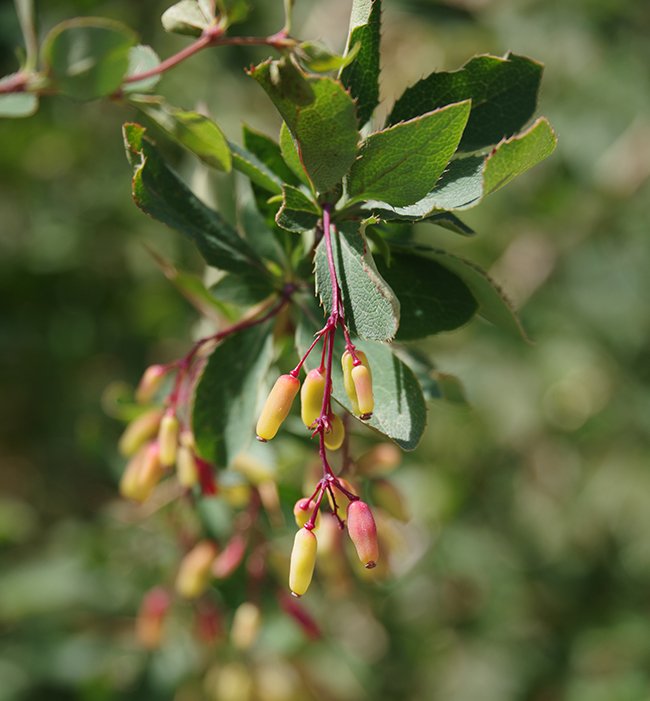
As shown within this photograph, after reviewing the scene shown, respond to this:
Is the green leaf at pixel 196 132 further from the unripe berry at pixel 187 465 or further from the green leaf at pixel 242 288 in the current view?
the unripe berry at pixel 187 465

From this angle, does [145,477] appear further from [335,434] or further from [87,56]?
[87,56]

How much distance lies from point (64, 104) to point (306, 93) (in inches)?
70.8

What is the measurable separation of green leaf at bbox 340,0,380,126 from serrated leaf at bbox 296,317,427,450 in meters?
0.22

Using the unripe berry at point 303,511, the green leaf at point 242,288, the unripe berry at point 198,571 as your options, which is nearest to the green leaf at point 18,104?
the green leaf at point 242,288

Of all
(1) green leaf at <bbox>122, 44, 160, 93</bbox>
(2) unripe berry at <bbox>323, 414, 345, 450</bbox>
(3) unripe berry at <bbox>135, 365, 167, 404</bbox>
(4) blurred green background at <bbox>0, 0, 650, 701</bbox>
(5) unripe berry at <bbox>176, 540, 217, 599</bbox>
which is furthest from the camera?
(4) blurred green background at <bbox>0, 0, 650, 701</bbox>

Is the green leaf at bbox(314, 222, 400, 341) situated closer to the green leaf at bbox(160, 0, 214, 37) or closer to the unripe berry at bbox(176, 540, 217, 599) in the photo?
the green leaf at bbox(160, 0, 214, 37)

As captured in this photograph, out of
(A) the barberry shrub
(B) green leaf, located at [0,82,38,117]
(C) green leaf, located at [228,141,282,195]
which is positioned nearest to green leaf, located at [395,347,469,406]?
(A) the barberry shrub

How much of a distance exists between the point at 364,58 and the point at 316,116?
4.9 inches

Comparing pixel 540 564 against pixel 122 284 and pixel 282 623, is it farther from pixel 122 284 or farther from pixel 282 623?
pixel 122 284

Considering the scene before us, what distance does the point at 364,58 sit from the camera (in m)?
0.76

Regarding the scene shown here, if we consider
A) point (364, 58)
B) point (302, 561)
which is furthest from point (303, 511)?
point (364, 58)

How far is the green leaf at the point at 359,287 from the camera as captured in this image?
2.19 feet

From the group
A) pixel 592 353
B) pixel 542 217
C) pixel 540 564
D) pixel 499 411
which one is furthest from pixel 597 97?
pixel 540 564

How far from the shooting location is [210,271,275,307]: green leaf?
92 cm
